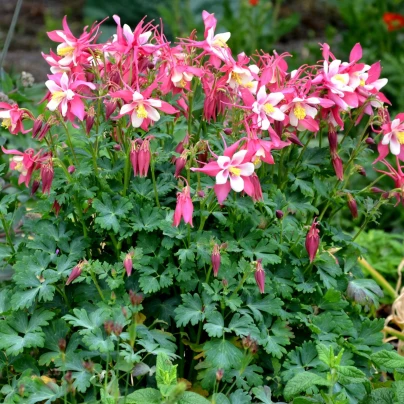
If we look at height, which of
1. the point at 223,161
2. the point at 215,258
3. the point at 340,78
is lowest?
the point at 215,258

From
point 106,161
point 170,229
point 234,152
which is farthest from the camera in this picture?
point 106,161

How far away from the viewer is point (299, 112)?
6.50 feet

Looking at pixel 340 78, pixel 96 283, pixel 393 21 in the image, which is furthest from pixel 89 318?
pixel 393 21

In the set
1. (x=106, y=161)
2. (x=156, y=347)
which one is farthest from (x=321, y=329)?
(x=106, y=161)

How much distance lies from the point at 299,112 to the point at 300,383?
27.8 inches

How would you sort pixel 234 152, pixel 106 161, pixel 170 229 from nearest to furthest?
pixel 234 152 < pixel 170 229 < pixel 106 161

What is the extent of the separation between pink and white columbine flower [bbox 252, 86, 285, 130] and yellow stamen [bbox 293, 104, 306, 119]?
6 centimetres

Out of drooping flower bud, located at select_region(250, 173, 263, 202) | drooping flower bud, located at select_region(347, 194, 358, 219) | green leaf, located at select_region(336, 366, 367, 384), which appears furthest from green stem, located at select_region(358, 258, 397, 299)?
drooping flower bud, located at select_region(250, 173, 263, 202)

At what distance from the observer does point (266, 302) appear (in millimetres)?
2066

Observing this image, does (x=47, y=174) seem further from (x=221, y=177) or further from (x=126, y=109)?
(x=221, y=177)

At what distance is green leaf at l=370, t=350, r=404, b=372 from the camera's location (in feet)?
6.55

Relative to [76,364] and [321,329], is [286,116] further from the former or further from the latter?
[76,364]

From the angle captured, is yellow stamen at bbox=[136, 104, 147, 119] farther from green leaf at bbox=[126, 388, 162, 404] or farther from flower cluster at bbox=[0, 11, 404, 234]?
green leaf at bbox=[126, 388, 162, 404]

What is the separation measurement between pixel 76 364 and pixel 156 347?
8.5 inches
